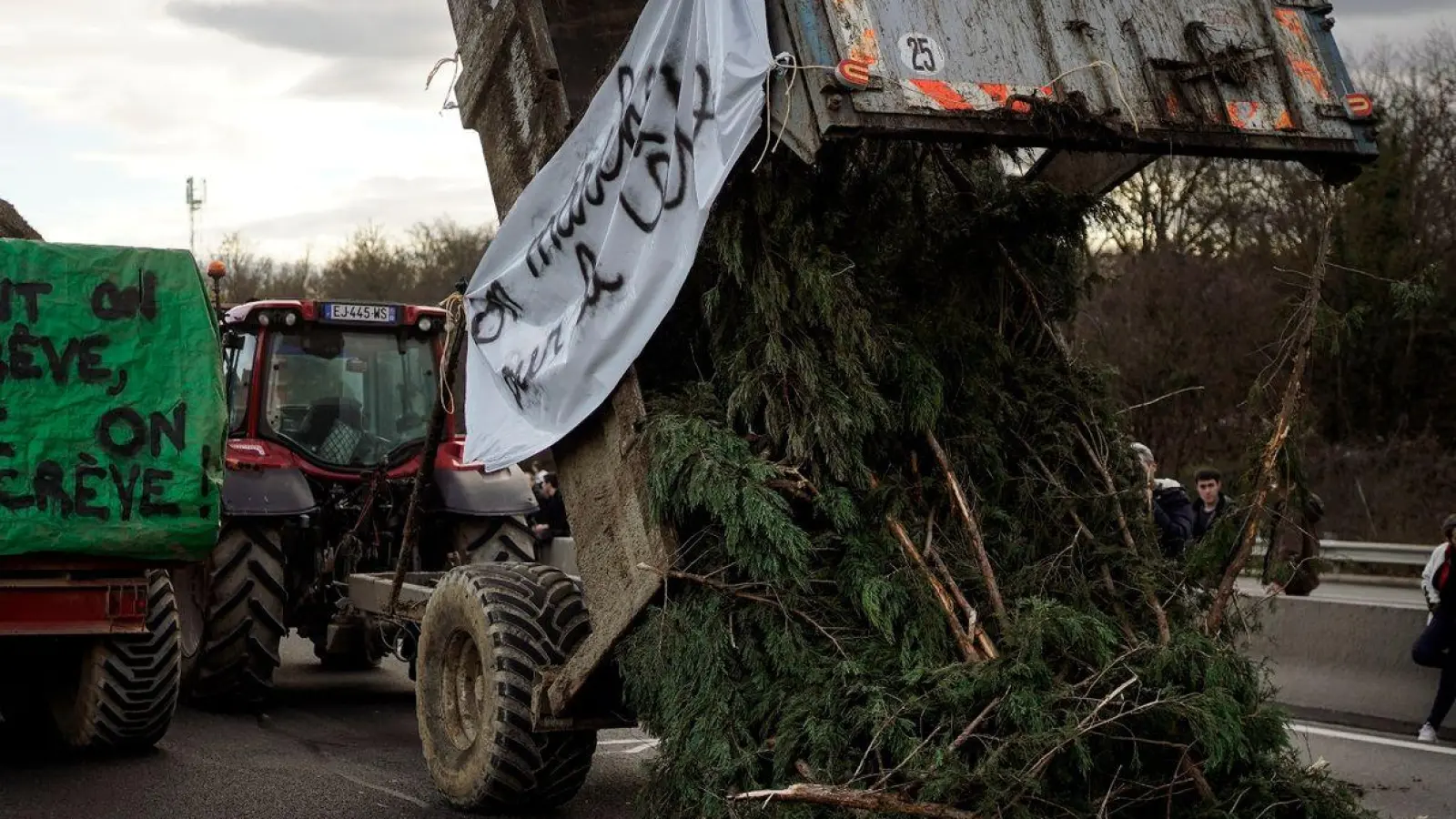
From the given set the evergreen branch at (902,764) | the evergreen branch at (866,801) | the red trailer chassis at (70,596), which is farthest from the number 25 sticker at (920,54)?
the red trailer chassis at (70,596)

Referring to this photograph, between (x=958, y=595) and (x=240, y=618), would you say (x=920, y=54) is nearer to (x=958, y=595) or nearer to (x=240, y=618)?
(x=958, y=595)

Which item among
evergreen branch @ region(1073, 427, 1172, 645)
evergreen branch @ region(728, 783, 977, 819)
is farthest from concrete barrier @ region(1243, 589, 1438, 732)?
evergreen branch @ region(728, 783, 977, 819)

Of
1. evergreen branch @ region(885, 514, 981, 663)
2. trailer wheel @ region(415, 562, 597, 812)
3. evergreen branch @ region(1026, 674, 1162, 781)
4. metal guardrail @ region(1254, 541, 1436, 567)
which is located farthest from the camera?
metal guardrail @ region(1254, 541, 1436, 567)

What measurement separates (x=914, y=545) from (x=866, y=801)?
1.17 metres

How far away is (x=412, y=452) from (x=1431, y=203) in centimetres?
2347

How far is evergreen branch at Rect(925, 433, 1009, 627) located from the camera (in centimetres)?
605

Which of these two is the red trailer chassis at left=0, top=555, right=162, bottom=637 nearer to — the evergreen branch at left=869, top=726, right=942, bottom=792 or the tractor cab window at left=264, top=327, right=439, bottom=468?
the tractor cab window at left=264, top=327, right=439, bottom=468

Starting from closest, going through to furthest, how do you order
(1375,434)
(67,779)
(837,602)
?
1. (837,602)
2. (67,779)
3. (1375,434)

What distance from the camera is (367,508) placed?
11.1 m

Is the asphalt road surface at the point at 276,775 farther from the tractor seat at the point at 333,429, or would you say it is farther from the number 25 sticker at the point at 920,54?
the number 25 sticker at the point at 920,54

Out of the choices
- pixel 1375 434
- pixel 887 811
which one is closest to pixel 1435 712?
pixel 887 811

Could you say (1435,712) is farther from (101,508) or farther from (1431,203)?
(1431,203)

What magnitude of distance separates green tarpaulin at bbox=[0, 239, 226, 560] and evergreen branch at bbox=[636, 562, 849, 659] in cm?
297

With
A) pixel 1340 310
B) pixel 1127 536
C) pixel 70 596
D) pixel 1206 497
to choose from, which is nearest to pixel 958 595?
pixel 1127 536
